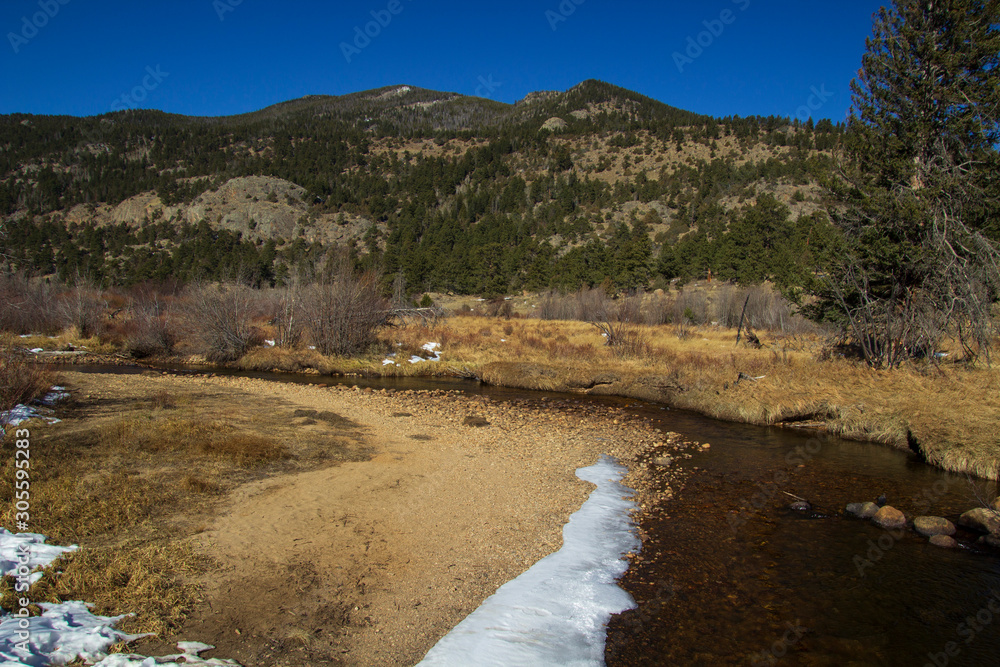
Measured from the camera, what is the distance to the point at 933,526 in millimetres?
8266

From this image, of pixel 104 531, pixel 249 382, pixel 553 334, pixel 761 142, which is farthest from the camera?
pixel 761 142

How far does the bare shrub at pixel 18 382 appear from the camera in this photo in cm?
1006

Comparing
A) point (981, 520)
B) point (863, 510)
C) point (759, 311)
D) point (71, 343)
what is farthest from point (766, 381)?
point (71, 343)

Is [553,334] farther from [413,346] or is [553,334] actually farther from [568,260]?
[568,260]

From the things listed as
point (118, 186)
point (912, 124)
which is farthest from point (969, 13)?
point (118, 186)

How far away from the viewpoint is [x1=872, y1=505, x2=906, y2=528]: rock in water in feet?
28.1

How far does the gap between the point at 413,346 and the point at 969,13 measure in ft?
80.7

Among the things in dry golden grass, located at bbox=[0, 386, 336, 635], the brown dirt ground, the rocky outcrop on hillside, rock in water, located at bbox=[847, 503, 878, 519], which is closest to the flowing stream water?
rock in water, located at bbox=[847, 503, 878, 519]

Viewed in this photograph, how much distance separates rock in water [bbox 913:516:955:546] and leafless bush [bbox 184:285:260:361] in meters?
26.2

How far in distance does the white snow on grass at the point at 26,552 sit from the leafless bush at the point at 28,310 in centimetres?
2882

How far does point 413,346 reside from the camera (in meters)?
27.7

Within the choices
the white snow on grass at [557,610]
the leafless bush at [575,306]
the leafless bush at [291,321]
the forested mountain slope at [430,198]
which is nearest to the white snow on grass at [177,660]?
the white snow on grass at [557,610]

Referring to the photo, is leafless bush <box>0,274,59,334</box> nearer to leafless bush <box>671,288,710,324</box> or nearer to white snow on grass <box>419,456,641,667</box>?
white snow on grass <box>419,456,641,667</box>

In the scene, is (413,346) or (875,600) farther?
(413,346)
